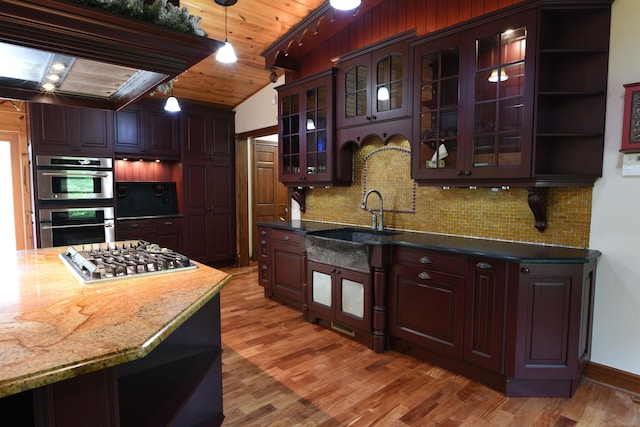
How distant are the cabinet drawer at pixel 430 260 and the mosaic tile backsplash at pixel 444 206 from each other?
57 cm

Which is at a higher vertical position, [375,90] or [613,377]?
[375,90]

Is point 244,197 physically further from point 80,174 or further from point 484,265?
point 484,265

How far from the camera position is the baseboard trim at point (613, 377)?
2387 millimetres

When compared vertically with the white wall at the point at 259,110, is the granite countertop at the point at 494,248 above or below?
below

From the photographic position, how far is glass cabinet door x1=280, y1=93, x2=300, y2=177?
4.24m

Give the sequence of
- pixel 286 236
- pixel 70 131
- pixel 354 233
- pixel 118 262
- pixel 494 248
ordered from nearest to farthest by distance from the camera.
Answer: pixel 118 262 → pixel 494 248 → pixel 354 233 → pixel 286 236 → pixel 70 131

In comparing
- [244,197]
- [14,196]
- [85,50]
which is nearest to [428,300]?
[85,50]

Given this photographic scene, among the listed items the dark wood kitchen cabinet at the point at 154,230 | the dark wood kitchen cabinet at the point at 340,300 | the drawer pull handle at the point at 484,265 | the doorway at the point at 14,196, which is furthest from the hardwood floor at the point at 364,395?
the doorway at the point at 14,196

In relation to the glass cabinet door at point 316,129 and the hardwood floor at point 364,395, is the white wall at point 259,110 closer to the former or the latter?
the glass cabinet door at point 316,129

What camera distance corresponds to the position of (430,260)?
2.70 m

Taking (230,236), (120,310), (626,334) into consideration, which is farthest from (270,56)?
(626,334)

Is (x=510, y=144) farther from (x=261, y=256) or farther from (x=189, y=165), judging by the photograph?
(x=189, y=165)

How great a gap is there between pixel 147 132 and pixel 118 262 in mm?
3828

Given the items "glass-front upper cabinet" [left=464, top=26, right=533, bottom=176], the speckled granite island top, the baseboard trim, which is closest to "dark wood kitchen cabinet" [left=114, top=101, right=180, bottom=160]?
the speckled granite island top
